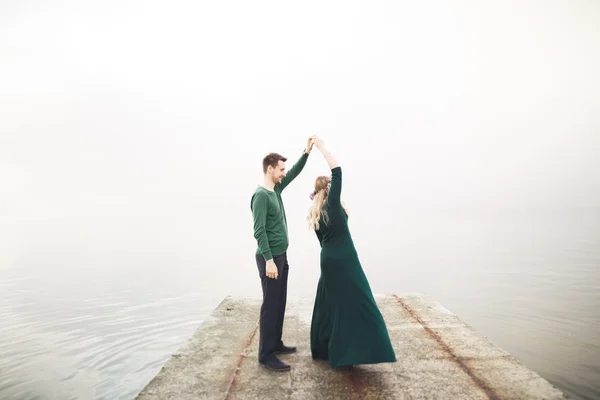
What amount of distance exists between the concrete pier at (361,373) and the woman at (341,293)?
27 cm

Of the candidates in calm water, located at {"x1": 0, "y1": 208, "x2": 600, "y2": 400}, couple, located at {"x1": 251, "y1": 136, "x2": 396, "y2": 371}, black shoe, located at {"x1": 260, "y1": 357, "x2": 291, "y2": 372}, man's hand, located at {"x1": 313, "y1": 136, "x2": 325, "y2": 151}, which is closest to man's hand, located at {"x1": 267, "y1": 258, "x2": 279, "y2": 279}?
couple, located at {"x1": 251, "y1": 136, "x2": 396, "y2": 371}

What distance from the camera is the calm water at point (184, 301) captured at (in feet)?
24.5

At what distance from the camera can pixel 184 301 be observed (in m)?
14.8

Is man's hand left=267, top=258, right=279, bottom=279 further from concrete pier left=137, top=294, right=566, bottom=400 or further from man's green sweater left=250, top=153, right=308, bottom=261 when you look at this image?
concrete pier left=137, top=294, right=566, bottom=400

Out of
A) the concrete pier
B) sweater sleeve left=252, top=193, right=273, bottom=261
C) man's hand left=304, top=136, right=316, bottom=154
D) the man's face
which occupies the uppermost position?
man's hand left=304, top=136, right=316, bottom=154

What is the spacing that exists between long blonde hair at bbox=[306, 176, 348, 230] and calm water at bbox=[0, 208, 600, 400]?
4602mm

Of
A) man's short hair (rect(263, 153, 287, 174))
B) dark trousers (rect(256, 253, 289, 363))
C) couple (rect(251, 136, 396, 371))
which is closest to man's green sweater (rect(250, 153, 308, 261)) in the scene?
couple (rect(251, 136, 396, 371))

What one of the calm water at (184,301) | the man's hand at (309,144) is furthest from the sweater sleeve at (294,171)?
the calm water at (184,301)

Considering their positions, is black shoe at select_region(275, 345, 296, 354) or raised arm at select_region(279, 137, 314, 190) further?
raised arm at select_region(279, 137, 314, 190)

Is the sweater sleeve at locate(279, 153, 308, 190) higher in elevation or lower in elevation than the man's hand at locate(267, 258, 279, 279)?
higher

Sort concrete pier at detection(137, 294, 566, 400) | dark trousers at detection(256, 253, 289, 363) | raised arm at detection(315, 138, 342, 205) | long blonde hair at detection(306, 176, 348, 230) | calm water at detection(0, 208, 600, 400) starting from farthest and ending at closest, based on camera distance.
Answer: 1. calm water at detection(0, 208, 600, 400)
2. dark trousers at detection(256, 253, 289, 363)
3. long blonde hair at detection(306, 176, 348, 230)
4. raised arm at detection(315, 138, 342, 205)
5. concrete pier at detection(137, 294, 566, 400)

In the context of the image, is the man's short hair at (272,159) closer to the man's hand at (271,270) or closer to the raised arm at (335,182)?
the raised arm at (335,182)

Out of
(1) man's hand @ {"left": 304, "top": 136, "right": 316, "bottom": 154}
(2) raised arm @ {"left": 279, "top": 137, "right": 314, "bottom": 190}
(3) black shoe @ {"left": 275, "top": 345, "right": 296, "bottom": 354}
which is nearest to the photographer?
(1) man's hand @ {"left": 304, "top": 136, "right": 316, "bottom": 154}

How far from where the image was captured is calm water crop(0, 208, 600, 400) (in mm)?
7469
